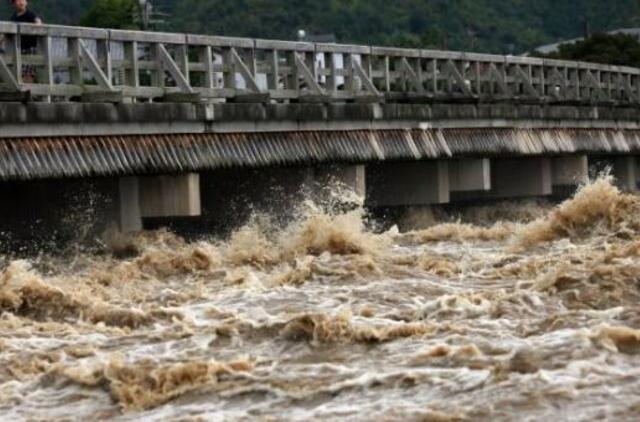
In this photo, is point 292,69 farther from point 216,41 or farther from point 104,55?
point 104,55

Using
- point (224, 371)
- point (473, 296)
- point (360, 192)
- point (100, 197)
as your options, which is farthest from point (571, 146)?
point (224, 371)

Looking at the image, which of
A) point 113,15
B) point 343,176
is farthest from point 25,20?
point 113,15

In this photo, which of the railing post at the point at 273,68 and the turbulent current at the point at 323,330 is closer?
the turbulent current at the point at 323,330

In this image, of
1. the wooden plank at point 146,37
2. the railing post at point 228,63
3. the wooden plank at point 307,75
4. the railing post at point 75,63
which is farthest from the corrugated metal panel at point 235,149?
the wooden plank at point 146,37

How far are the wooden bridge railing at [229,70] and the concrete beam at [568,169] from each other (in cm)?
140

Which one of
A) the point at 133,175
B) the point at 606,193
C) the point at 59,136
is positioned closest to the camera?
the point at 59,136

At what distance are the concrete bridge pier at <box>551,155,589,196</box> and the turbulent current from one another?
1489 centimetres

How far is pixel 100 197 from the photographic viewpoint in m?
22.9

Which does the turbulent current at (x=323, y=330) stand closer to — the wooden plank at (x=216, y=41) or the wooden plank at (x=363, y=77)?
the wooden plank at (x=216, y=41)

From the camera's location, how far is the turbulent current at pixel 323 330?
12562 mm

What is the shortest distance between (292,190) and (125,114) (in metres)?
4.93

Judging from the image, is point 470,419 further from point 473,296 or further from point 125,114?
point 125,114

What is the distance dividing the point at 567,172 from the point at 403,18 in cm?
9931

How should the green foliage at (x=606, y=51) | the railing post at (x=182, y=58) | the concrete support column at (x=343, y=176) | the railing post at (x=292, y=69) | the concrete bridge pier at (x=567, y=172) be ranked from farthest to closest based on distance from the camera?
the green foliage at (x=606, y=51)
the concrete bridge pier at (x=567, y=172)
the railing post at (x=292, y=69)
the concrete support column at (x=343, y=176)
the railing post at (x=182, y=58)
